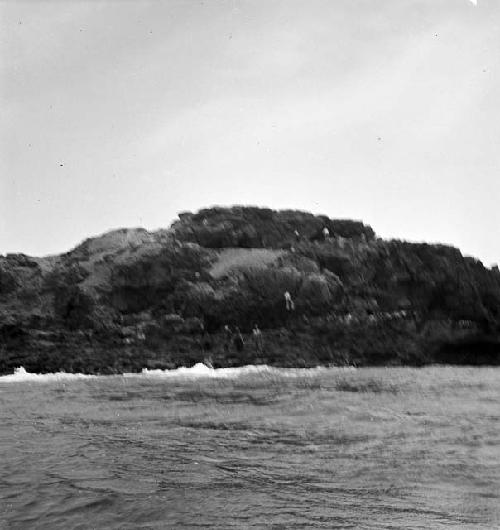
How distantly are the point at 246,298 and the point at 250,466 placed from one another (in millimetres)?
58822

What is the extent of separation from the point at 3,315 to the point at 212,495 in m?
55.9

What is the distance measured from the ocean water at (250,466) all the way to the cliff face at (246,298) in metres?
34.2

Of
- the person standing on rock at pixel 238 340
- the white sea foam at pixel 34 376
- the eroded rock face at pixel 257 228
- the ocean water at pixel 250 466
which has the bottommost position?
the white sea foam at pixel 34 376

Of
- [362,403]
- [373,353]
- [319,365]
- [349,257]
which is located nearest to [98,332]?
[319,365]

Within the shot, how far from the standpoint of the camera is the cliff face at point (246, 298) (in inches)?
2391

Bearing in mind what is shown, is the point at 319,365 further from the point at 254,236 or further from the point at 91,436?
the point at 91,436

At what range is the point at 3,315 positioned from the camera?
61031 millimetres

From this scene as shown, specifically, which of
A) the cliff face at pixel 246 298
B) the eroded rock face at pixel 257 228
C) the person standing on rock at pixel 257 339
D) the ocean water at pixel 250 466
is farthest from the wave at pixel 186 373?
the eroded rock face at pixel 257 228

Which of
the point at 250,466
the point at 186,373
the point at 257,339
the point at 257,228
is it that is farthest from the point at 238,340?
the point at 250,466

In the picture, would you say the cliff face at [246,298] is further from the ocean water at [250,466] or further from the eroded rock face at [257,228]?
the ocean water at [250,466]

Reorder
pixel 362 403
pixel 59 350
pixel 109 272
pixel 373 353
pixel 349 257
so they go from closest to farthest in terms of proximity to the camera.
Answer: pixel 362 403
pixel 59 350
pixel 373 353
pixel 109 272
pixel 349 257

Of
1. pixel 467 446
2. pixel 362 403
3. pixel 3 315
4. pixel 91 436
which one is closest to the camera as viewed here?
pixel 467 446

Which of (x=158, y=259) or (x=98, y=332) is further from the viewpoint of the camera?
(x=158, y=259)

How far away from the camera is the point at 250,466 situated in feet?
40.4
